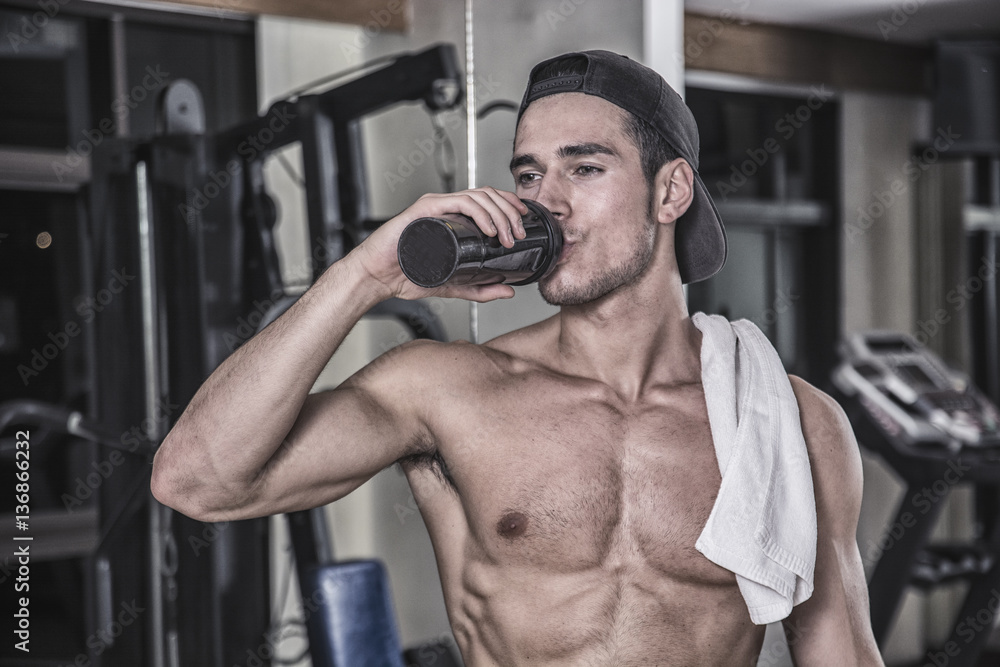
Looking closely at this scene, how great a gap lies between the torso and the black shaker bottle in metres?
0.27

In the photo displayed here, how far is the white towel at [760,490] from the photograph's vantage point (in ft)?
3.97

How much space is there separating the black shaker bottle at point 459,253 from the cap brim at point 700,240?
0.44 metres

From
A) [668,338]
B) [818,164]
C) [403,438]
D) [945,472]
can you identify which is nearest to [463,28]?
[668,338]

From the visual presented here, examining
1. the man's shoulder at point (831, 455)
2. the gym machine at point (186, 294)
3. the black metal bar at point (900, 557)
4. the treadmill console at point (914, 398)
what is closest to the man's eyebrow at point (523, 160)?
the man's shoulder at point (831, 455)

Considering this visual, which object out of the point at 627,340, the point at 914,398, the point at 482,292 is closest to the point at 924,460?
the point at 914,398

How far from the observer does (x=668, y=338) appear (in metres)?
1.41

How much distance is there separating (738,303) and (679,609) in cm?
234

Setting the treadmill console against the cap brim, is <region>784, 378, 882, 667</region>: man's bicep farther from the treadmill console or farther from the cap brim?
the treadmill console

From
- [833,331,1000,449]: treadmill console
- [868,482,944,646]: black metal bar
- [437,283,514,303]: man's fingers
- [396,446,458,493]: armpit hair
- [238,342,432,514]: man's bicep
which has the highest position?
[437,283,514,303]: man's fingers

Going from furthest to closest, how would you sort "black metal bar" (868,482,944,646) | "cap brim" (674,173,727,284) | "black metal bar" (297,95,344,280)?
"black metal bar" (868,482,944,646) → "black metal bar" (297,95,344,280) → "cap brim" (674,173,727,284)

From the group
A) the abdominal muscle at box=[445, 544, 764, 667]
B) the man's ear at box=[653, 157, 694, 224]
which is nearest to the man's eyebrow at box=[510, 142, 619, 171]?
the man's ear at box=[653, 157, 694, 224]

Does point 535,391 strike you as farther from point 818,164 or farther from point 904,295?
point 904,295

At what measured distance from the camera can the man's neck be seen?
136 cm

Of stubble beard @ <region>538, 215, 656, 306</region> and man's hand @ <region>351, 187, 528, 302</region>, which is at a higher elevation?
man's hand @ <region>351, 187, 528, 302</region>
